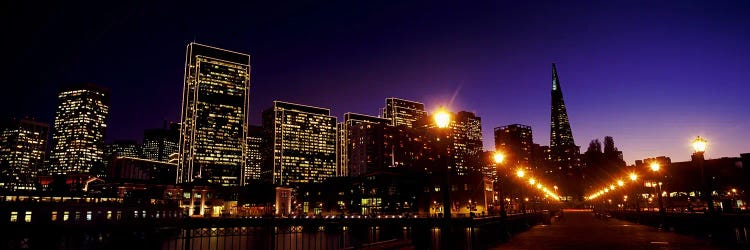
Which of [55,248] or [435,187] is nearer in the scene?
[55,248]

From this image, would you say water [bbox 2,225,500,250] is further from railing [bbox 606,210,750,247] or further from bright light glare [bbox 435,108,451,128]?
bright light glare [bbox 435,108,451,128]

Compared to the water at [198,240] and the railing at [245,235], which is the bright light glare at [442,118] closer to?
the railing at [245,235]

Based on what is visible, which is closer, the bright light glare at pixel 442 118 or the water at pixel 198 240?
the bright light glare at pixel 442 118

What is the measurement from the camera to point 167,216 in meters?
135

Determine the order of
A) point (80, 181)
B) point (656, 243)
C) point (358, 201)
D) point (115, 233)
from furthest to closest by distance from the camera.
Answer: point (80, 181) → point (358, 201) → point (115, 233) → point (656, 243)

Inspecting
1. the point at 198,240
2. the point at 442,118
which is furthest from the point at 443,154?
the point at 198,240

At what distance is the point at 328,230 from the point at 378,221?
35.8 m

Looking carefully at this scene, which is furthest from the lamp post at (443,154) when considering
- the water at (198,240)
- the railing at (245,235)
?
the water at (198,240)

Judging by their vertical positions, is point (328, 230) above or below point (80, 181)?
below

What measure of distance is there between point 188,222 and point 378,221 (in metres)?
72.6

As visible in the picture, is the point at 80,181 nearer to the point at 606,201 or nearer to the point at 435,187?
the point at 435,187

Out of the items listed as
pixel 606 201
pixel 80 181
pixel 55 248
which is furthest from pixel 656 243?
pixel 80 181

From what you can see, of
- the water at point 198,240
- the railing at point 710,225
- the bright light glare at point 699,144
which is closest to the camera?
the bright light glare at point 699,144

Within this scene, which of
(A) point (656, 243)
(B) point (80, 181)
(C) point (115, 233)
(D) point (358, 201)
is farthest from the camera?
(B) point (80, 181)
